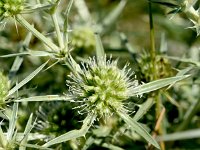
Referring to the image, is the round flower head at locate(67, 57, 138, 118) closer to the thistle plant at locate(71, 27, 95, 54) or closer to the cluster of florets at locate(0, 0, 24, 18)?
the cluster of florets at locate(0, 0, 24, 18)

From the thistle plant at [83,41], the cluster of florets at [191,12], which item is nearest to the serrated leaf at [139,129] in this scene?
the cluster of florets at [191,12]

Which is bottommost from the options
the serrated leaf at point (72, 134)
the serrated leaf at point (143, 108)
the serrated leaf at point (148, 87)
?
the serrated leaf at point (72, 134)

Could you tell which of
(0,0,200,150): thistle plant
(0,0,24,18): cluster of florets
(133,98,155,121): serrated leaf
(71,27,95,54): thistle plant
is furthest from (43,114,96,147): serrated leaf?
(71,27,95,54): thistle plant

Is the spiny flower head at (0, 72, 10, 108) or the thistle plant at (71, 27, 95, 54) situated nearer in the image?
the spiny flower head at (0, 72, 10, 108)

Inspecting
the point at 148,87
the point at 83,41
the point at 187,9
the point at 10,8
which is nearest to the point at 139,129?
the point at 148,87

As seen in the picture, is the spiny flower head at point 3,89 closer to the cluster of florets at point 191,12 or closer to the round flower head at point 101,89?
the round flower head at point 101,89

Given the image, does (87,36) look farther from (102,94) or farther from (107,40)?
(102,94)
